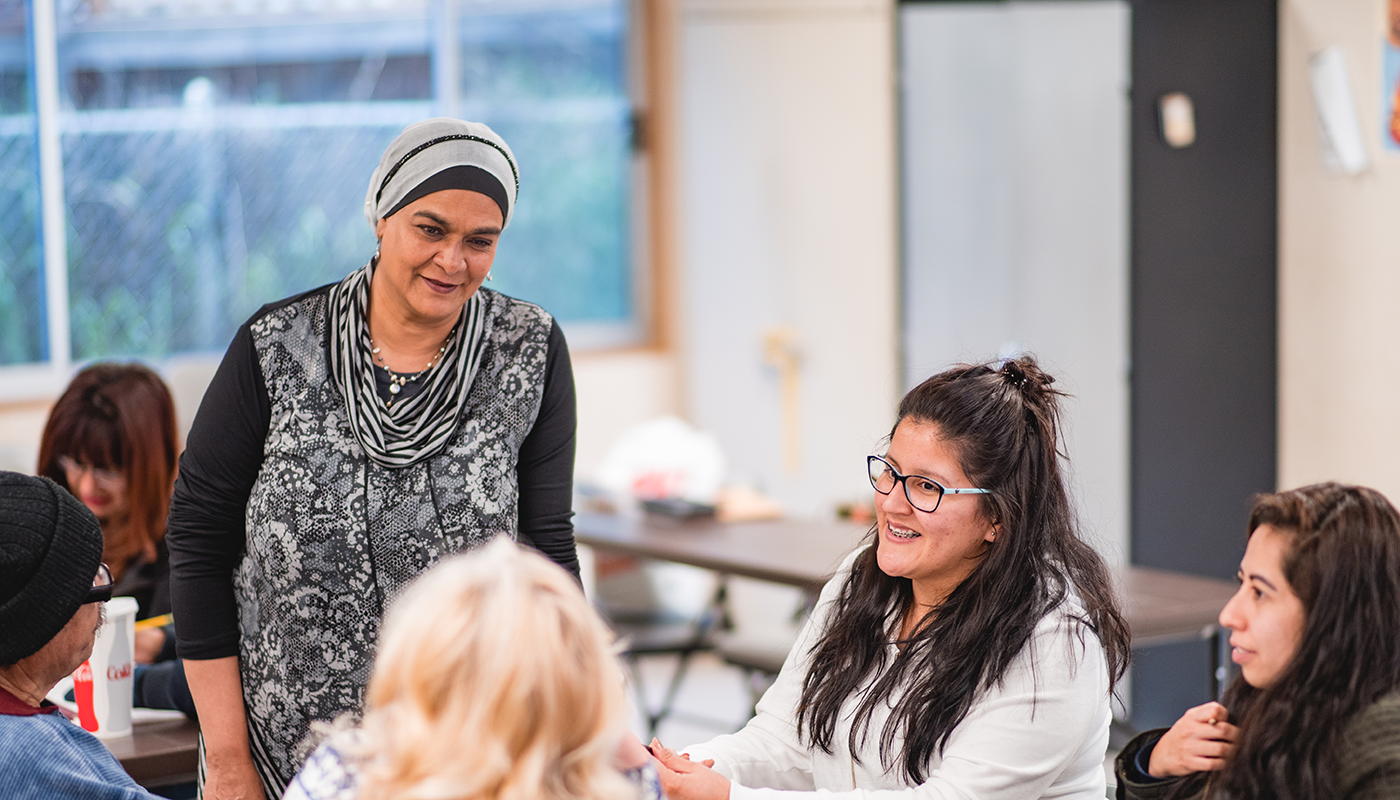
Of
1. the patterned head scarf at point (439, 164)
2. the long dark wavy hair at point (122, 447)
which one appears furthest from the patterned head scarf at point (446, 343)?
the long dark wavy hair at point (122, 447)

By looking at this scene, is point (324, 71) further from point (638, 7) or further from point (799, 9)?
point (799, 9)

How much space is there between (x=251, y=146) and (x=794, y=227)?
84.2 inches

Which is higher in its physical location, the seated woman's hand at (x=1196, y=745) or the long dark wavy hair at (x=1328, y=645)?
the long dark wavy hair at (x=1328, y=645)

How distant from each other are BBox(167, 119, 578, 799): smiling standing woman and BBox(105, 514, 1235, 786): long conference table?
330 millimetres

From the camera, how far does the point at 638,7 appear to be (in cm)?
596

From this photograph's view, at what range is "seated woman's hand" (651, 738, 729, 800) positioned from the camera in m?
1.76

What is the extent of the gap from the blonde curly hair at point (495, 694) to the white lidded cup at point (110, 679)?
113 centimetres

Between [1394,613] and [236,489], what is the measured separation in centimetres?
141

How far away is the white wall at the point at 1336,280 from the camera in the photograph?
12.0 feet

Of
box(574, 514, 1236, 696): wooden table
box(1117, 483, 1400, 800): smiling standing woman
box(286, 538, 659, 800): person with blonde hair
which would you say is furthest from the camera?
box(574, 514, 1236, 696): wooden table

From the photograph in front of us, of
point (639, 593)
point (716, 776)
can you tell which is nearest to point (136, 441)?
point (716, 776)

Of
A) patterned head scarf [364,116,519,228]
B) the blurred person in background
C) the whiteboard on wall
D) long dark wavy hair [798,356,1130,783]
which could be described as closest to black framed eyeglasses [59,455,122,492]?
the blurred person in background

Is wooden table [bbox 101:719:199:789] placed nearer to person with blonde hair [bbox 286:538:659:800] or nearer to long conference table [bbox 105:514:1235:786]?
long conference table [bbox 105:514:1235:786]

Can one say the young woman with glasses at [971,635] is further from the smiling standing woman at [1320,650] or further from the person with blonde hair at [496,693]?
the person with blonde hair at [496,693]
